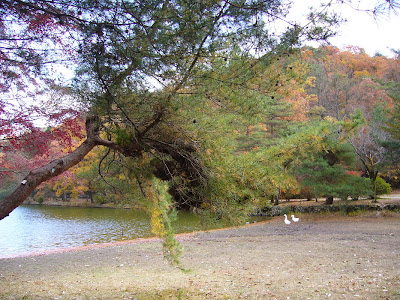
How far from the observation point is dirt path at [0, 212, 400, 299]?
4.22 metres

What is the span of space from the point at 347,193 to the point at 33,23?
40.0ft

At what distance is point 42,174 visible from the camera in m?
3.02

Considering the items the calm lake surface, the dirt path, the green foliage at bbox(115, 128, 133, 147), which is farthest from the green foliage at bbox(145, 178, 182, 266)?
the calm lake surface

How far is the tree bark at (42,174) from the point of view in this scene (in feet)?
9.50

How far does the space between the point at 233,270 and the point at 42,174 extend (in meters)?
4.01

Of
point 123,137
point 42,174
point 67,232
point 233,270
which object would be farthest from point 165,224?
point 67,232

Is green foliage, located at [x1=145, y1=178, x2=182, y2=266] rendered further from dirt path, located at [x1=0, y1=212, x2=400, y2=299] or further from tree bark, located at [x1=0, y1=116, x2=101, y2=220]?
tree bark, located at [x1=0, y1=116, x2=101, y2=220]

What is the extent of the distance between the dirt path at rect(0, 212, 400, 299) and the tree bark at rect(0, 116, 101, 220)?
6.39 ft

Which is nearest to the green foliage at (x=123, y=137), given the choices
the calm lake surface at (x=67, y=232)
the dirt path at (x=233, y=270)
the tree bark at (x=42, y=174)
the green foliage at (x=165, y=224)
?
the tree bark at (x=42, y=174)

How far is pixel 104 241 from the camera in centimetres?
1152

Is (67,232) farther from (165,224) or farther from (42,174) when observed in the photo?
(165,224)

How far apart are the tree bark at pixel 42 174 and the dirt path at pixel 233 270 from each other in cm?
195

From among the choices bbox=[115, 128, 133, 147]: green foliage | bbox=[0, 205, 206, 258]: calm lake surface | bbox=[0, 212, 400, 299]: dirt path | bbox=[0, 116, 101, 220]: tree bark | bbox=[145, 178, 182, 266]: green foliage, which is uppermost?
bbox=[115, 128, 133, 147]: green foliage

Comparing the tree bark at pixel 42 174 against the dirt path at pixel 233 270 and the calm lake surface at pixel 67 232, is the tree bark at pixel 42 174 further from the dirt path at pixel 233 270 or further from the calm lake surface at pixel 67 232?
the calm lake surface at pixel 67 232
